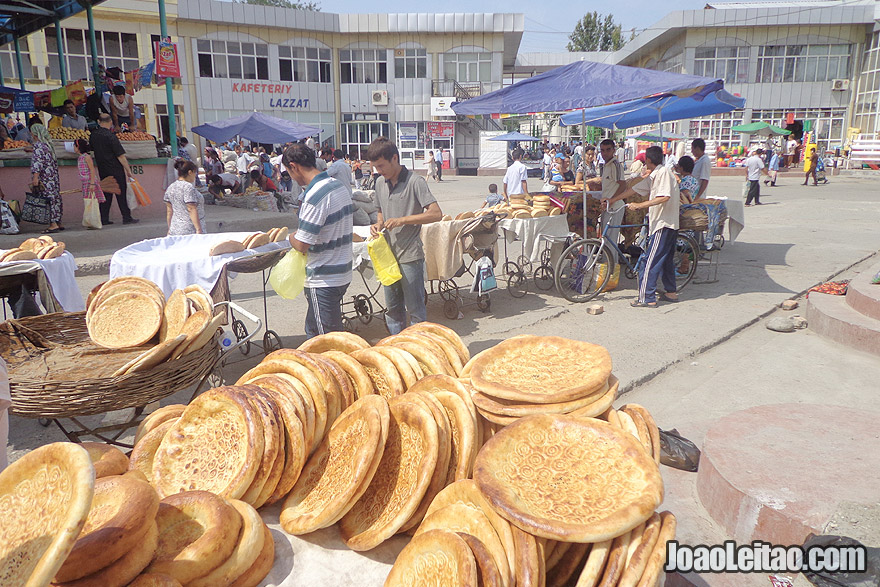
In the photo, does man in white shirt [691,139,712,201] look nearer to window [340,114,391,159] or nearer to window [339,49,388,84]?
window [340,114,391,159]

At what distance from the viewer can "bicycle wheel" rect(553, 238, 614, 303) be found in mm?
7199

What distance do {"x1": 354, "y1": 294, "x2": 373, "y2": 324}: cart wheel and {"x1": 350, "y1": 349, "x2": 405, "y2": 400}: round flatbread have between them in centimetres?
404

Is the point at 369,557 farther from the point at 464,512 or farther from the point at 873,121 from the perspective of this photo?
the point at 873,121

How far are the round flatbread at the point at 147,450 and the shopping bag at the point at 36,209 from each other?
31.7 feet

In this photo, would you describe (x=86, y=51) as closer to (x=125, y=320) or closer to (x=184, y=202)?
(x=184, y=202)

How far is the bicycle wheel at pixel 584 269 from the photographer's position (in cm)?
720

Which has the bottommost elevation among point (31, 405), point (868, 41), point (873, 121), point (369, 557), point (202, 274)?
point (369, 557)

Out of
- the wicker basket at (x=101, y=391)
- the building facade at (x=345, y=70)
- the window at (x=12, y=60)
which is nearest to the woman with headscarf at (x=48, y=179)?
the wicker basket at (x=101, y=391)

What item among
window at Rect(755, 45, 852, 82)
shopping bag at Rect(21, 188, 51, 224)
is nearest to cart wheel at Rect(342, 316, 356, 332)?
shopping bag at Rect(21, 188, 51, 224)

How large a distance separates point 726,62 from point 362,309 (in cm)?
3547

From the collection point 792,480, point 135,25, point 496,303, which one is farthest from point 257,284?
point 135,25

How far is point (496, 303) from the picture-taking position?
7.36 m

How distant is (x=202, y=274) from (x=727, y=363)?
4580mm

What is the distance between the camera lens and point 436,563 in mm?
1562
